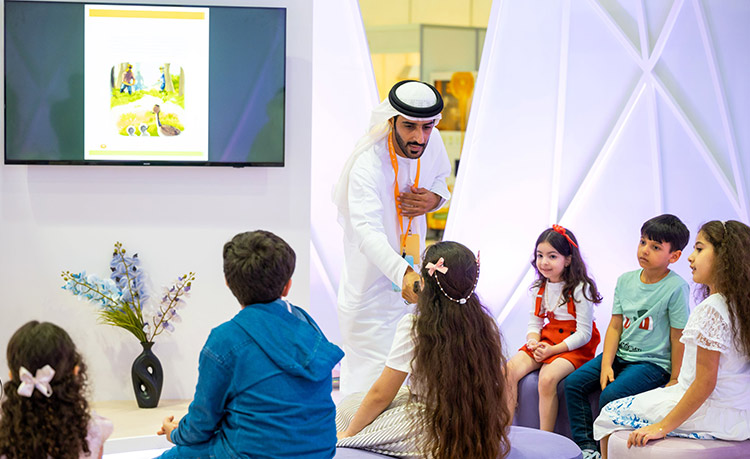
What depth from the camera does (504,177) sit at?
511 cm

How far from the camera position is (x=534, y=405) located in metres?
3.75

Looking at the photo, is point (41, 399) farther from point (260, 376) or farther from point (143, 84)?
point (143, 84)

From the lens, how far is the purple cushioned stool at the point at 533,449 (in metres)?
2.64

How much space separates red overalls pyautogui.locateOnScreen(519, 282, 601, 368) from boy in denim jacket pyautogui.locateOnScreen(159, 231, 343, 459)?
183 centimetres

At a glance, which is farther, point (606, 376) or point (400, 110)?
point (606, 376)

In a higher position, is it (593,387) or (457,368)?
(457,368)

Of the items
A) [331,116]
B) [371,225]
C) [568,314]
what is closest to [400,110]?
[371,225]

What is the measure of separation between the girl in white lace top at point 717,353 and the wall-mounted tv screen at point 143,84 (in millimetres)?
2412

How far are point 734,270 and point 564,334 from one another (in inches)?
46.4

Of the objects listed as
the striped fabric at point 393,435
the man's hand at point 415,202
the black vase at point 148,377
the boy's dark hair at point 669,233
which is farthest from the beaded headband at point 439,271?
the black vase at point 148,377

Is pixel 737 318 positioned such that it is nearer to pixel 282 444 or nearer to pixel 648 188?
pixel 282 444

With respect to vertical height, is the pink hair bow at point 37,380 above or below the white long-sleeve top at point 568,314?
above

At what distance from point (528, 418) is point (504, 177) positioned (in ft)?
5.90

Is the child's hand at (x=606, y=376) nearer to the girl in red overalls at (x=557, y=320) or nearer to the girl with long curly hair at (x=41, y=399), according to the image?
the girl in red overalls at (x=557, y=320)
